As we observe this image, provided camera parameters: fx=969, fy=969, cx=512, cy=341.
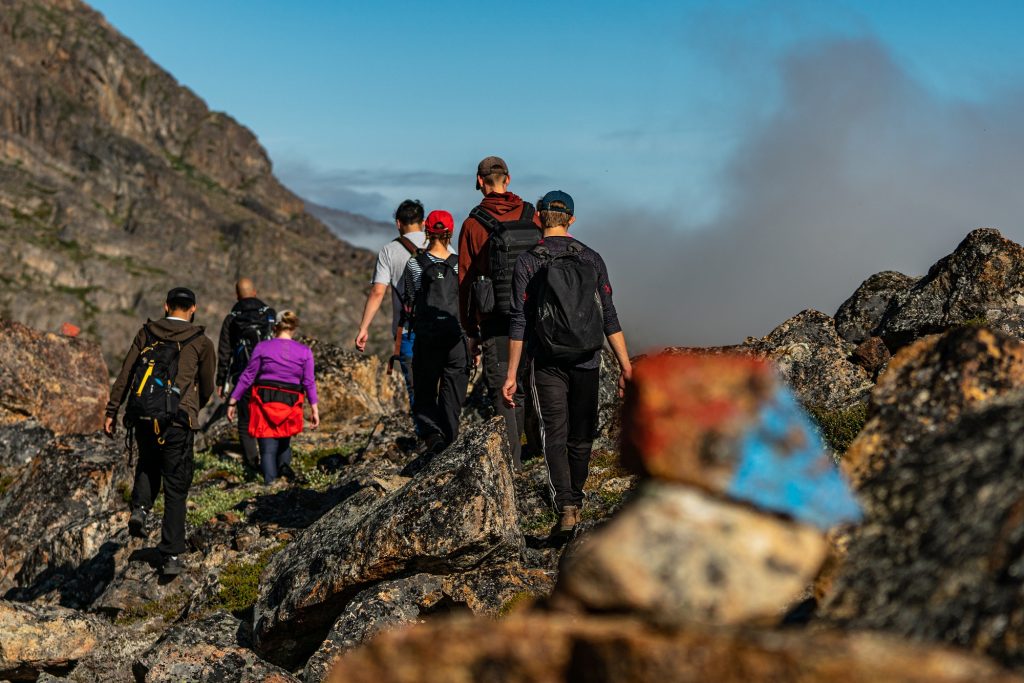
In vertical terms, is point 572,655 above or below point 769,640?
below

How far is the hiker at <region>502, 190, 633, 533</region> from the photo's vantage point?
9695 millimetres

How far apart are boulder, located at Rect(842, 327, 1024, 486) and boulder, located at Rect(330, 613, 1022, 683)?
1583 millimetres

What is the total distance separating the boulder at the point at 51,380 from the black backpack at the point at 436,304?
13.7 m

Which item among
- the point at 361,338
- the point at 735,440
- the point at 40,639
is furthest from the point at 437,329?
the point at 735,440

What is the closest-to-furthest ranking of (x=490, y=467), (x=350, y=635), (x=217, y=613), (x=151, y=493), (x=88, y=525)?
(x=350, y=635), (x=490, y=467), (x=217, y=613), (x=151, y=493), (x=88, y=525)

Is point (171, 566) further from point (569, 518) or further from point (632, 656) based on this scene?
point (632, 656)

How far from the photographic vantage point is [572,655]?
13.3 feet

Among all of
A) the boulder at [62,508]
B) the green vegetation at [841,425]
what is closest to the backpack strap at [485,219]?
the green vegetation at [841,425]

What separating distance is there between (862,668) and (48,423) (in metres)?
24.2

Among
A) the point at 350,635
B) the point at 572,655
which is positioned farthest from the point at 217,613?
the point at 572,655

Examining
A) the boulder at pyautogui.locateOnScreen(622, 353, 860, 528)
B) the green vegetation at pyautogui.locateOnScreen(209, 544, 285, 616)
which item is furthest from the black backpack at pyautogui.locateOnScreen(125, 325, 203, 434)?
the boulder at pyautogui.locateOnScreen(622, 353, 860, 528)

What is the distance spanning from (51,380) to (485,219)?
16896 mm

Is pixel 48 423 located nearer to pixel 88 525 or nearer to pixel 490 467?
pixel 88 525

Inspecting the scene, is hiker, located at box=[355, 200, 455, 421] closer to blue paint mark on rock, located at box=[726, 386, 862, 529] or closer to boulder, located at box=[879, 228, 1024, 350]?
boulder, located at box=[879, 228, 1024, 350]
